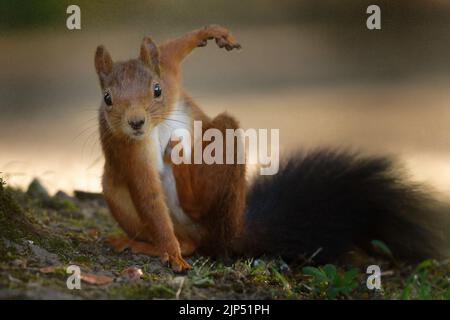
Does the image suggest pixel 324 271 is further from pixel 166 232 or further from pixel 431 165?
pixel 431 165

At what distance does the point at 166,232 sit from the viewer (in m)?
2.60

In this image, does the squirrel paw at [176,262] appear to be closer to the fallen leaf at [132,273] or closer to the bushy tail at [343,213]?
the fallen leaf at [132,273]

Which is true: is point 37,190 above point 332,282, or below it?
above

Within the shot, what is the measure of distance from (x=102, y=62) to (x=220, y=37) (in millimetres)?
494

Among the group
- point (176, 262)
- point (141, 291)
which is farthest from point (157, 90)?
point (141, 291)

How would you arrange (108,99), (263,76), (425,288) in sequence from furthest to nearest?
(263,76) < (108,99) < (425,288)

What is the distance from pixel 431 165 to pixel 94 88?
4.70ft

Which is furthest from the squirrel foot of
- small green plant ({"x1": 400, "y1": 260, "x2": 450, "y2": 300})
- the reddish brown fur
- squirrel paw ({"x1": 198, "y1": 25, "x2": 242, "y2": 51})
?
small green plant ({"x1": 400, "y1": 260, "x2": 450, "y2": 300})

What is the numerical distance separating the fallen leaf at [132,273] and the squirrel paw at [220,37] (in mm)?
887

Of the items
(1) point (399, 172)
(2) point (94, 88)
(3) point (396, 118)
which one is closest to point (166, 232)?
(2) point (94, 88)

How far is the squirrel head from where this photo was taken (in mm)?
2432

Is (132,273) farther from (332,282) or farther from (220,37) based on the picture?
(220,37)

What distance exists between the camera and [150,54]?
259cm

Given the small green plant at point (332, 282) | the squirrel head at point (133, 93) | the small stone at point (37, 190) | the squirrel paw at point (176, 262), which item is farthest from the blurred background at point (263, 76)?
the small green plant at point (332, 282)
